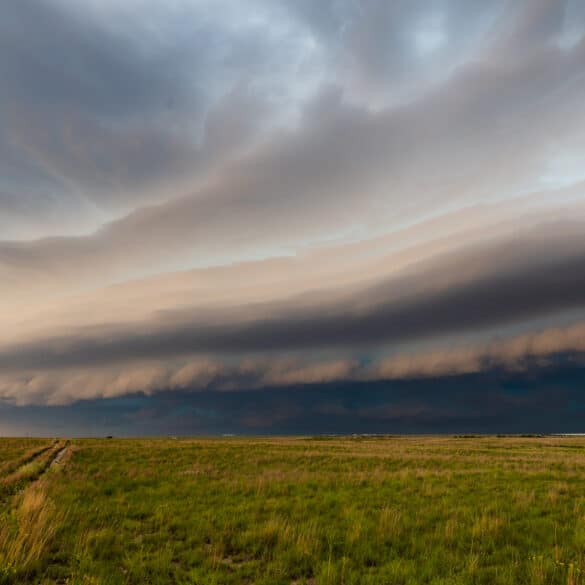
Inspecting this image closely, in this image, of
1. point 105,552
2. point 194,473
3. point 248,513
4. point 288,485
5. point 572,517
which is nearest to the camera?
point 105,552

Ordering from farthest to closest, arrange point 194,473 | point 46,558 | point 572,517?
point 194,473
point 572,517
point 46,558

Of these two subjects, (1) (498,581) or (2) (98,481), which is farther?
(2) (98,481)

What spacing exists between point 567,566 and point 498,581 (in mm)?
1859

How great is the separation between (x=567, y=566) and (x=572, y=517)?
532cm

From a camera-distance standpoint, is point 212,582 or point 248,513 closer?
point 212,582

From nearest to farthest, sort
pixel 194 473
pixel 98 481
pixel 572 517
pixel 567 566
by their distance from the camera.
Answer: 1. pixel 567 566
2. pixel 572 517
3. pixel 98 481
4. pixel 194 473

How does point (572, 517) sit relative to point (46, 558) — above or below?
below

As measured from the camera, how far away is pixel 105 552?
10.6 meters

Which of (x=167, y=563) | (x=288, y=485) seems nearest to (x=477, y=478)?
(x=288, y=485)

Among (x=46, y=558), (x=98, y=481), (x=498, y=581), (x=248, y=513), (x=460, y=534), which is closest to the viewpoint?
(x=498, y=581)

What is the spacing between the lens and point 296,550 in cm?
1044

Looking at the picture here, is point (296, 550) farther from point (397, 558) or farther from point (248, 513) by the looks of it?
point (248, 513)

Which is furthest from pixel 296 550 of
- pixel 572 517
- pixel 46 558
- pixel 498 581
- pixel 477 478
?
pixel 477 478

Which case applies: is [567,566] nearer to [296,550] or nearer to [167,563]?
[296,550]
